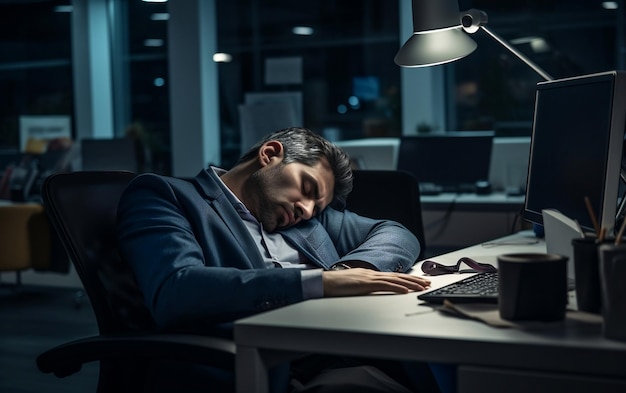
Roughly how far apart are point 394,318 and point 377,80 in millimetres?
5152

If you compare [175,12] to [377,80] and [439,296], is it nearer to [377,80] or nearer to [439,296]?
[377,80]

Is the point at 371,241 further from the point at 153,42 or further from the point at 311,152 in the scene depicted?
the point at 153,42

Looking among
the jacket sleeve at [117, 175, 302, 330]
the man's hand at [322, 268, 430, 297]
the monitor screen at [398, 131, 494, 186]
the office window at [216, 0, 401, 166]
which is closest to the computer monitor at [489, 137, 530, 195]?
the monitor screen at [398, 131, 494, 186]

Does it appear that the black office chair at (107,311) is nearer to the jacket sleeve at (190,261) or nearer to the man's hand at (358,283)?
the jacket sleeve at (190,261)

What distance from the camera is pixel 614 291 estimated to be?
3.73 feet

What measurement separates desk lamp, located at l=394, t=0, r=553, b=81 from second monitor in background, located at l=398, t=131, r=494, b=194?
221cm

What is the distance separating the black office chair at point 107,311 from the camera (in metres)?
1.50

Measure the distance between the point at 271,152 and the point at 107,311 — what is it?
1.81 feet

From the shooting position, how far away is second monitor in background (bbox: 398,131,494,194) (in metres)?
4.66

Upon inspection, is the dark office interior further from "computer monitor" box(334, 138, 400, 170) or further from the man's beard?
the man's beard

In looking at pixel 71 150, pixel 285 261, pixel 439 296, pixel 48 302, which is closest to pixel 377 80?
pixel 71 150

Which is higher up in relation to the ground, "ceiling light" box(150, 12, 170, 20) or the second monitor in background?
"ceiling light" box(150, 12, 170, 20)

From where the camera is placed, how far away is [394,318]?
133cm

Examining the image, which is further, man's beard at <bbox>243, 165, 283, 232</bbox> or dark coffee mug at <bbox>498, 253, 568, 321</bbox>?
man's beard at <bbox>243, 165, 283, 232</bbox>
